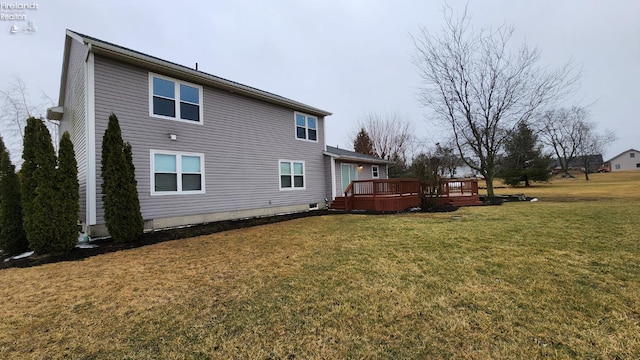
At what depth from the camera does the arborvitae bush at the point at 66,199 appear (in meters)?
5.86

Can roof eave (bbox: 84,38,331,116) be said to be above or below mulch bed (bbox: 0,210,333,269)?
above

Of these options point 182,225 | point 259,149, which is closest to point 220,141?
point 259,149

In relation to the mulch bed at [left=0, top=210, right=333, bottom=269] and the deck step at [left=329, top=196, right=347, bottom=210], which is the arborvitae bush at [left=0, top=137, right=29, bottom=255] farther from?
the deck step at [left=329, top=196, right=347, bottom=210]

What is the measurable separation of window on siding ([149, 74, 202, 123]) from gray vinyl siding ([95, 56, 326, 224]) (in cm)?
20

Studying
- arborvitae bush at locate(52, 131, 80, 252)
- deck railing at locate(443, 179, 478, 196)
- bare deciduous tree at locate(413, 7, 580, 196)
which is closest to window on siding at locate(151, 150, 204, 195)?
arborvitae bush at locate(52, 131, 80, 252)

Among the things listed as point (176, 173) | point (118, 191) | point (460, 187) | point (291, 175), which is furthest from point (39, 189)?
point (460, 187)

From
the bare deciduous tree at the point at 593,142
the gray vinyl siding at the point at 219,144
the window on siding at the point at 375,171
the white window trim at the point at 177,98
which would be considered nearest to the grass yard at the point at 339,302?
the gray vinyl siding at the point at 219,144

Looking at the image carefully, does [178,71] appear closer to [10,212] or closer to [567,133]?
[10,212]

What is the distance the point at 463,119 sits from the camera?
53.8 feet

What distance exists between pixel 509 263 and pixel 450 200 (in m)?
10.0

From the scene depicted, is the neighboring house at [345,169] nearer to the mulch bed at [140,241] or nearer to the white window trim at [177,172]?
the mulch bed at [140,241]

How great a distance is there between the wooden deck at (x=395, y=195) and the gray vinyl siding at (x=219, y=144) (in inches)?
69.0

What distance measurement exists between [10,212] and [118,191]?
102 inches

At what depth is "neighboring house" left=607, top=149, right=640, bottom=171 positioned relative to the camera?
57156mm
